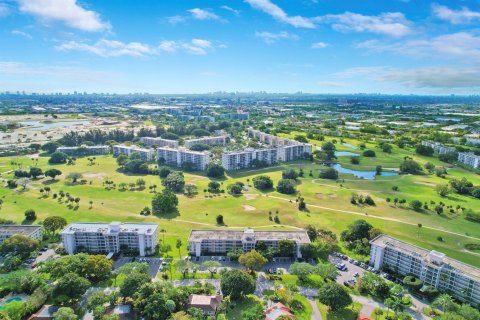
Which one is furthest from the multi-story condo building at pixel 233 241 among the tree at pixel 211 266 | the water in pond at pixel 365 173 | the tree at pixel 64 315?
the water in pond at pixel 365 173

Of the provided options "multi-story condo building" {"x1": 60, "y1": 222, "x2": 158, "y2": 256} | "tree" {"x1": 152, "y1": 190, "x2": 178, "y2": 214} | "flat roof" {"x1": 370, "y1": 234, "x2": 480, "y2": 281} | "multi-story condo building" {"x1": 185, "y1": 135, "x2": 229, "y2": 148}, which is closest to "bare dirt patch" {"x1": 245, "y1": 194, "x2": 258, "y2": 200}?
"tree" {"x1": 152, "y1": 190, "x2": 178, "y2": 214}

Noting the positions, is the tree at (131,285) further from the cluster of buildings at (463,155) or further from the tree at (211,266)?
the cluster of buildings at (463,155)

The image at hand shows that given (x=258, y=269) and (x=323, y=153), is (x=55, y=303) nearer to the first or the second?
(x=258, y=269)

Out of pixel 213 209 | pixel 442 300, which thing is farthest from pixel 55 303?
pixel 442 300

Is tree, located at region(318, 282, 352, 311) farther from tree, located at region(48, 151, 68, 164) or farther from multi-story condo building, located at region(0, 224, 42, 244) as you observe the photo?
tree, located at region(48, 151, 68, 164)

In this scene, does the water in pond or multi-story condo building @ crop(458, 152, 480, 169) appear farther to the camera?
multi-story condo building @ crop(458, 152, 480, 169)

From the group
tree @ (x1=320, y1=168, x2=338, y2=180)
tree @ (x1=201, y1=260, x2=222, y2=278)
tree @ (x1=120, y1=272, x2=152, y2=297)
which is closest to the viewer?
tree @ (x1=120, y1=272, x2=152, y2=297)
